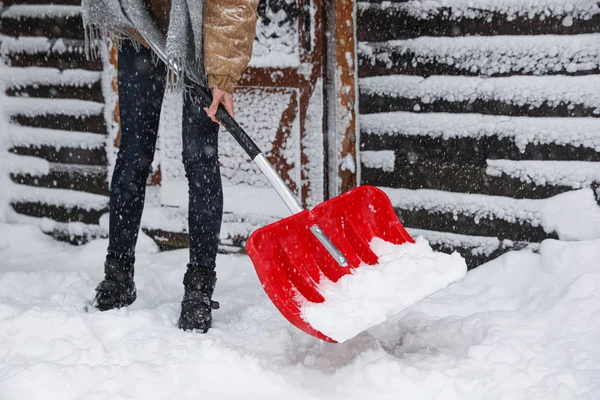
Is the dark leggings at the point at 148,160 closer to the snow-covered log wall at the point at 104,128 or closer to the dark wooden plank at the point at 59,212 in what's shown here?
the snow-covered log wall at the point at 104,128

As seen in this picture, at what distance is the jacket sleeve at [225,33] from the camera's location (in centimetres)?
230

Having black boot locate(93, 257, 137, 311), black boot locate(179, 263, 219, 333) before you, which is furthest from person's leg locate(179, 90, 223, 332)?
black boot locate(93, 257, 137, 311)

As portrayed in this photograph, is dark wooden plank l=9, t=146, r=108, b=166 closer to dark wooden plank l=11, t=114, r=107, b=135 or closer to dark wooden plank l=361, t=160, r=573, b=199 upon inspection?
dark wooden plank l=11, t=114, r=107, b=135

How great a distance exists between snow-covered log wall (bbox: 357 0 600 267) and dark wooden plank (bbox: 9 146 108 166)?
1.48m

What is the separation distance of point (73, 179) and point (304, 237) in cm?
205

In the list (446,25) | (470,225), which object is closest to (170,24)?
(446,25)

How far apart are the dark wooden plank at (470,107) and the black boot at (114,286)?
1258 millimetres

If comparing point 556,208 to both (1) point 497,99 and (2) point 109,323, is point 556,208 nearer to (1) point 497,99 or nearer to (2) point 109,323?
(1) point 497,99

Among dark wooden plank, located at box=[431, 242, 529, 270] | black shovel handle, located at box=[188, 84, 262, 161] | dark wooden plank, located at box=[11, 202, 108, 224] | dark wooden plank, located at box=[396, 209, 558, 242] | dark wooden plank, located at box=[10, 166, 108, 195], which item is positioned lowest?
dark wooden plank, located at box=[11, 202, 108, 224]

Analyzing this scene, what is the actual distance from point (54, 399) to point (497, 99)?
1.97 meters

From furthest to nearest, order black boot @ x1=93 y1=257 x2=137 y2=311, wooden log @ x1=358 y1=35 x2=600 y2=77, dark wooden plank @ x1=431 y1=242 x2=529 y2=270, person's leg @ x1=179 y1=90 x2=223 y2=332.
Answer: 1. dark wooden plank @ x1=431 y1=242 x2=529 y2=270
2. wooden log @ x1=358 y1=35 x2=600 y2=77
3. black boot @ x1=93 y1=257 x2=137 y2=311
4. person's leg @ x1=179 y1=90 x2=223 y2=332

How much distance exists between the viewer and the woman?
→ 2309 millimetres

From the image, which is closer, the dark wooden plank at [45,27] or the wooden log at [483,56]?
the wooden log at [483,56]

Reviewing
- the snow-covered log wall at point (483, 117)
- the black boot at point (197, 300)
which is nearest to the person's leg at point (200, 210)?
the black boot at point (197, 300)
